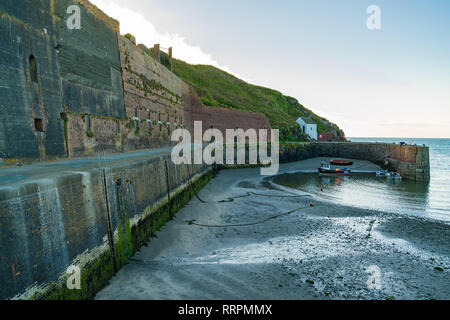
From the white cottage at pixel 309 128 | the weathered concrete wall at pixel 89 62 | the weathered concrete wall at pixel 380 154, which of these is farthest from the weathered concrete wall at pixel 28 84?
the white cottage at pixel 309 128

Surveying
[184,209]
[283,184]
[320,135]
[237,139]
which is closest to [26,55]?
[184,209]

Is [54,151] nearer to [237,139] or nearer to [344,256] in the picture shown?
[344,256]

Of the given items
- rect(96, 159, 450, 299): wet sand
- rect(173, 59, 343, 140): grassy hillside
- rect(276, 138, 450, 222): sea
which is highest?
rect(173, 59, 343, 140): grassy hillside

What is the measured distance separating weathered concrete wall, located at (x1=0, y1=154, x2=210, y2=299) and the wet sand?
0.85 m

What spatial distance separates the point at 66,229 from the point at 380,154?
2135 inches

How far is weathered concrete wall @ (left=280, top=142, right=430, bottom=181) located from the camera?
3047cm

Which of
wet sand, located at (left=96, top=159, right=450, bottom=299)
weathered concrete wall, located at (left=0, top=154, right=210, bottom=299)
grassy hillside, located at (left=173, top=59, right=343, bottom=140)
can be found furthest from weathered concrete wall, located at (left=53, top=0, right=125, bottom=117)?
grassy hillside, located at (left=173, top=59, right=343, bottom=140)

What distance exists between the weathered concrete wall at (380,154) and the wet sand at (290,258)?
2040cm

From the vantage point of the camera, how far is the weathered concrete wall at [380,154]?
30469 mm

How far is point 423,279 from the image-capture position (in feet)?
26.3

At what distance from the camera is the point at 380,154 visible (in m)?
48.2

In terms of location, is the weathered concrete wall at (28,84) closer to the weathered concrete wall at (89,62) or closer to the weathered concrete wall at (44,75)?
the weathered concrete wall at (44,75)

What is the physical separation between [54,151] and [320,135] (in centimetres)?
7443

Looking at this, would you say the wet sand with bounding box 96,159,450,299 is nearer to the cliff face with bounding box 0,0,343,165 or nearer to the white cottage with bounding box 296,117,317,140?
the cliff face with bounding box 0,0,343,165
